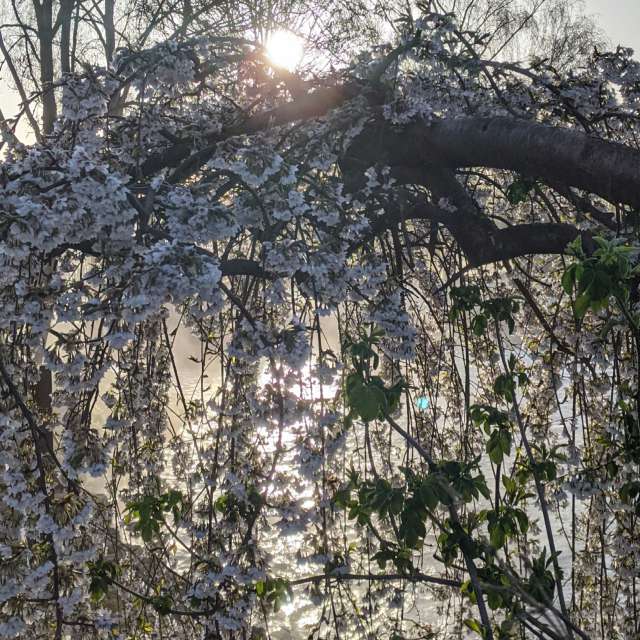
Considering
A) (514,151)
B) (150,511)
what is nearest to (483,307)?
(514,151)

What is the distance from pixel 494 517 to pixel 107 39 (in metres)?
8.14

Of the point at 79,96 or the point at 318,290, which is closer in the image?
the point at 318,290

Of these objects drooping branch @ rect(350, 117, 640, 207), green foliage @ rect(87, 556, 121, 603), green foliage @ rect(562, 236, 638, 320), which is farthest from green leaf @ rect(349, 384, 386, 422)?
drooping branch @ rect(350, 117, 640, 207)

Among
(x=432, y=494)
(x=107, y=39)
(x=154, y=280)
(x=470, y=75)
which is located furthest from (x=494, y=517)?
(x=107, y=39)

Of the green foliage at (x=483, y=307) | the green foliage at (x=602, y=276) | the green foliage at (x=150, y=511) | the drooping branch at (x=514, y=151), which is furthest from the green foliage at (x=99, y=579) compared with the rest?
the drooping branch at (x=514, y=151)

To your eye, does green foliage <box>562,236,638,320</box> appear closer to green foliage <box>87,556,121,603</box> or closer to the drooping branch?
the drooping branch

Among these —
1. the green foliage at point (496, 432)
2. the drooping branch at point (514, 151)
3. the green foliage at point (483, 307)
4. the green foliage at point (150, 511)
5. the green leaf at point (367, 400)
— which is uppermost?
the drooping branch at point (514, 151)

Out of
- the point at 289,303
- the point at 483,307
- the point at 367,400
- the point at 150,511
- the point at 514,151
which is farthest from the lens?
the point at 289,303

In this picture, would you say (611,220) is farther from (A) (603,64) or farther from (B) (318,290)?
(B) (318,290)

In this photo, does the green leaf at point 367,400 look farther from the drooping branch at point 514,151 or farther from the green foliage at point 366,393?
the drooping branch at point 514,151

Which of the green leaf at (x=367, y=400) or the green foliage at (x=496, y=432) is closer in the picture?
the green leaf at (x=367, y=400)

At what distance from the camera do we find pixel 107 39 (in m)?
8.24

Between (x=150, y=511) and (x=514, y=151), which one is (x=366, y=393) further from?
(x=514, y=151)

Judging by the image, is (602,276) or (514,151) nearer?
(602,276)
